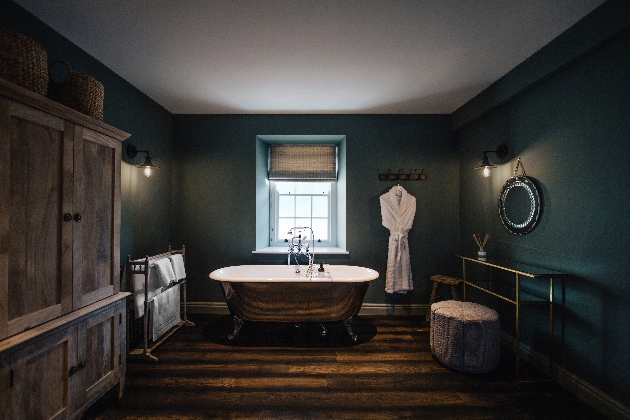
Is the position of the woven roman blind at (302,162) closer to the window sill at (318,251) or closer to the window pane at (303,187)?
the window pane at (303,187)

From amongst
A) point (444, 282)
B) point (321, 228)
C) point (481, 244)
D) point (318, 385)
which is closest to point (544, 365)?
point (444, 282)

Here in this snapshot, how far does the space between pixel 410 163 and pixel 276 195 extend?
1.86m

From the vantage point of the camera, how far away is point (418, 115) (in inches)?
151

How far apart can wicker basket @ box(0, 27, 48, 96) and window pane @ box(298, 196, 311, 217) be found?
3.06 metres

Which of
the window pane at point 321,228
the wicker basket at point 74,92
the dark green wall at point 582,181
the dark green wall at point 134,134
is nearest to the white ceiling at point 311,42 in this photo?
the dark green wall at point 134,134

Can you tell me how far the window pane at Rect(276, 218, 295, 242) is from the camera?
4312mm

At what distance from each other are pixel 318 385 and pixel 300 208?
8.16ft

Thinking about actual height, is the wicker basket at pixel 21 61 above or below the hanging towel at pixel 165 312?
above

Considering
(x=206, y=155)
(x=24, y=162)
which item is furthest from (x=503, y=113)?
(x=24, y=162)

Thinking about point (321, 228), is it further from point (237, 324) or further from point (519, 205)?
point (519, 205)

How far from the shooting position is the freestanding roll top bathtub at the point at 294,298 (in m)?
2.83

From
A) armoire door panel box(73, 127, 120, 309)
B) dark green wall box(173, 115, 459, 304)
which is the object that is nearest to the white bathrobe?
dark green wall box(173, 115, 459, 304)

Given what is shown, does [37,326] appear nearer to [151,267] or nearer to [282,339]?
[151,267]

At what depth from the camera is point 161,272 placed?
2.83m
